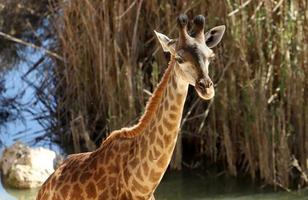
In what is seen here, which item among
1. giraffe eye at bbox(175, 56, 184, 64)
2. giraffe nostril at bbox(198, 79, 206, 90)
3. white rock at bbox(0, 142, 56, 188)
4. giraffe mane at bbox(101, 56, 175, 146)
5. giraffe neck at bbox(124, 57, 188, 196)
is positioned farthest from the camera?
white rock at bbox(0, 142, 56, 188)

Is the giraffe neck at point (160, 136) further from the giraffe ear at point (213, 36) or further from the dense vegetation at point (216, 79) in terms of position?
the dense vegetation at point (216, 79)

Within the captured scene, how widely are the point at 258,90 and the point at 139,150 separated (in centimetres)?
209

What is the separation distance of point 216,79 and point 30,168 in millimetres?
1332

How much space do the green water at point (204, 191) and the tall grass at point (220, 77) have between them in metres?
0.08

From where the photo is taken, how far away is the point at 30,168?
5.11 metres

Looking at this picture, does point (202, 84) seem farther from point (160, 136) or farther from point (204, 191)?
point (204, 191)

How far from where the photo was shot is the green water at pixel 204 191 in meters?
4.67

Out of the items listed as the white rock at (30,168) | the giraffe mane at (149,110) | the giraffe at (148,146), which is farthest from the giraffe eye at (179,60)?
the white rock at (30,168)

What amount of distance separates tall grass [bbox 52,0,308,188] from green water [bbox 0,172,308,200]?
8 cm

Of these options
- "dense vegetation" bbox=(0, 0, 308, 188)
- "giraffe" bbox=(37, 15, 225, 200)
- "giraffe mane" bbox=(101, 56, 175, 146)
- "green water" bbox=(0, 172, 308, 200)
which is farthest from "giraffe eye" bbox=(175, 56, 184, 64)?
"green water" bbox=(0, 172, 308, 200)

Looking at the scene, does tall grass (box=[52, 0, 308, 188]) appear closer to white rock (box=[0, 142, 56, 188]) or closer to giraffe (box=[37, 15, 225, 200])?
white rock (box=[0, 142, 56, 188])

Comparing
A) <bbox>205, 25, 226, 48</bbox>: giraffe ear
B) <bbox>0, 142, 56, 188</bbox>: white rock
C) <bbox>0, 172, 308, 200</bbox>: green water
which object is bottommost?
<bbox>0, 172, 308, 200</bbox>: green water

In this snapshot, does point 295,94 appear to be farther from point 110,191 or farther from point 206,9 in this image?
point 110,191

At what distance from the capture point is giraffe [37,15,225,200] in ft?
7.64
